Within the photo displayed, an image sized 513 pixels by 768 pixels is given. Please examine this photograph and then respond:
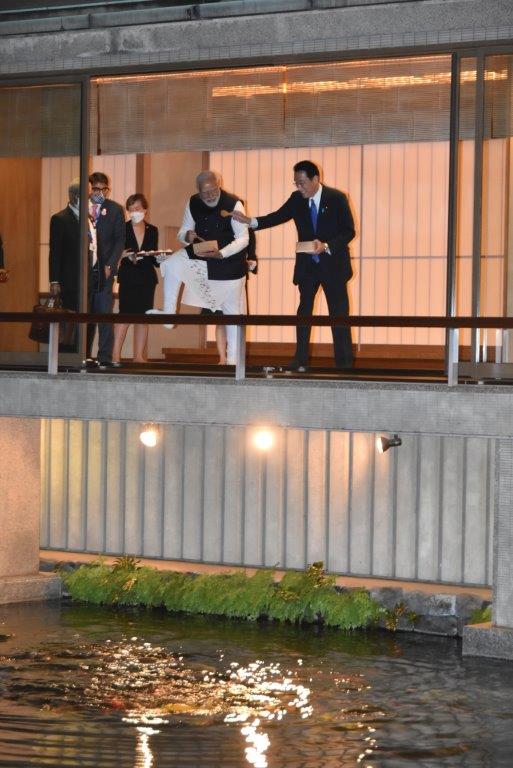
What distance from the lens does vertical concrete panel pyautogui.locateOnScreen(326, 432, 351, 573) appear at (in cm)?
1553

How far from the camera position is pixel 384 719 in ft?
35.6

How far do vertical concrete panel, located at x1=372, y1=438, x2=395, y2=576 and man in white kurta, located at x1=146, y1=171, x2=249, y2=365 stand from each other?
7.26ft

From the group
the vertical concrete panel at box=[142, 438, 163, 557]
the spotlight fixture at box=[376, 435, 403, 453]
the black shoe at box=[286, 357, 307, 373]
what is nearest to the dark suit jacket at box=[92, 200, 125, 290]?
the black shoe at box=[286, 357, 307, 373]

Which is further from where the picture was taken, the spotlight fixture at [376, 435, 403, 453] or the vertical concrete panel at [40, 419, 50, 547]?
the vertical concrete panel at [40, 419, 50, 547]

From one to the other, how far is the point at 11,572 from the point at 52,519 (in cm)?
143

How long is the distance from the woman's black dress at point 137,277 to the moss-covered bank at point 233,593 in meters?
2.84

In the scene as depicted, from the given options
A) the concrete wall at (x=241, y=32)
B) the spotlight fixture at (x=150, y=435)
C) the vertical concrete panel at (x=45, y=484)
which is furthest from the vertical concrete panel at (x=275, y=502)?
the concrete wall at (x=241, y=32)

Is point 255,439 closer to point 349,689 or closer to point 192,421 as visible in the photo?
point 192,421

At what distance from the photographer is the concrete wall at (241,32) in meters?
13.0

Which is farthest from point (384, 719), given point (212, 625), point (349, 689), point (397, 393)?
point (212, 625)

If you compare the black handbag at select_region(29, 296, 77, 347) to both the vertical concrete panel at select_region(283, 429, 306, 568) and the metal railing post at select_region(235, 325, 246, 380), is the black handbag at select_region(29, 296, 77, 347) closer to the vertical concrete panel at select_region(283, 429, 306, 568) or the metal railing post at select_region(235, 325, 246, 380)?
the metal railing post at select_region(235, 325, 246, 380)

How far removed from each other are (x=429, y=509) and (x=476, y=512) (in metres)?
0.47

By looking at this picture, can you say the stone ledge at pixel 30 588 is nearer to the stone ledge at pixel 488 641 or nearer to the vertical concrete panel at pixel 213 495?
the vertical concrete panel at pixel 213 495

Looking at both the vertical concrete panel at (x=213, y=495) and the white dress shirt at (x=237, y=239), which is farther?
the vertical concrete panel at (x=213, y=495)
